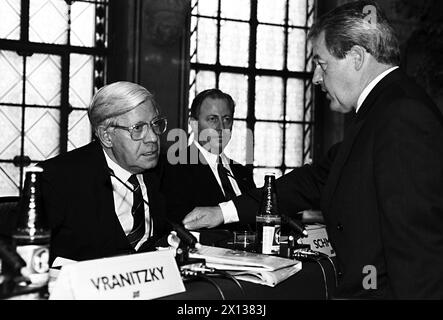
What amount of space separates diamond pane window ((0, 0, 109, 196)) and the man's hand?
10.8ft

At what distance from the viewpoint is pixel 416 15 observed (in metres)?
6.73

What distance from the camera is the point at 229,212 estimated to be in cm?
292

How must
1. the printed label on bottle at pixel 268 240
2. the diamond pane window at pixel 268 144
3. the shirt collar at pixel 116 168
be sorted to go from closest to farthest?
the printed label on bottle at pixel 268 240, the shirt collar at pixel 116 168, the diamond pane window at pixel 268 144

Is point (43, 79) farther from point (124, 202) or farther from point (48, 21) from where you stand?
point (124, 202)

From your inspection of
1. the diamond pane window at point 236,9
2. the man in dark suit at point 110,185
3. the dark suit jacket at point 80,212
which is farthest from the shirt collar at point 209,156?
the diamond pane window at point 236,9

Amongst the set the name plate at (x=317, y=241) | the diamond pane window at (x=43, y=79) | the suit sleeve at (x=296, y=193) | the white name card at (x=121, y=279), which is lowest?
the name plate at (x=317, y=241)

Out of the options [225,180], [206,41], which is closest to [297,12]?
[206,41]

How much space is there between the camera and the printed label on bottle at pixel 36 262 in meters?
1.75

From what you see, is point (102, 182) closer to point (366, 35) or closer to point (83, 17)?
point (366, 35)

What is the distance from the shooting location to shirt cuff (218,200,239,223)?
290 centimetres

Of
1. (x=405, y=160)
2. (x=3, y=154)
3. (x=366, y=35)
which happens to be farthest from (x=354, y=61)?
(x=3, y=154)

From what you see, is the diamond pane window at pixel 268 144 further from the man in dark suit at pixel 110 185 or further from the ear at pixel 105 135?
the ear at pixel 105 135

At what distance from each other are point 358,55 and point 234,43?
4.62 m

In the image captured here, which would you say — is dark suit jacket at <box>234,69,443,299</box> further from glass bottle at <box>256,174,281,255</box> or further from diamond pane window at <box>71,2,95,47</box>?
diamond pane window at <box>71,2,95,47</box>
